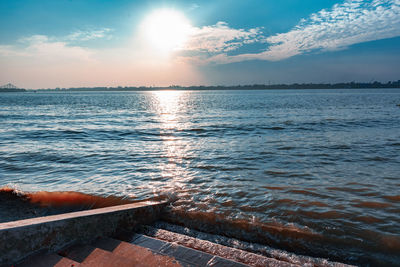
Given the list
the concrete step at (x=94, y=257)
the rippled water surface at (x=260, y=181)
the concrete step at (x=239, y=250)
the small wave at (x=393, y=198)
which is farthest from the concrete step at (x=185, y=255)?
the small wave at (x=393, y=198)

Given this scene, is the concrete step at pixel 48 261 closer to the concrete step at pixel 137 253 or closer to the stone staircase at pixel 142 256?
the stone staircase at pixel 142 256

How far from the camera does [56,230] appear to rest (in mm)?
3129

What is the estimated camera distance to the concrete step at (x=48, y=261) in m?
2.75

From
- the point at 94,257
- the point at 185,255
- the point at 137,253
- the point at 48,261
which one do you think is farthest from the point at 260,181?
the point at 48,261

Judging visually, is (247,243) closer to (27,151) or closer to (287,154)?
(287,154)

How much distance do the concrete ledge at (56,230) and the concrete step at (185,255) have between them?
1.76ft

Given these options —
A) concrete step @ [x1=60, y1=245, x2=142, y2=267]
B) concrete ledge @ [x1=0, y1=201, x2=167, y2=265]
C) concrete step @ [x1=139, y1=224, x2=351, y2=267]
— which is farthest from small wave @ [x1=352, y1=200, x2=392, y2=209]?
concrete step @ [x1=60, y1=245, x2=142, y2=267]

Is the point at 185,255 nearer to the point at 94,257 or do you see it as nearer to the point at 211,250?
the point at 211,250

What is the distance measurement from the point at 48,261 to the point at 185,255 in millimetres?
1608

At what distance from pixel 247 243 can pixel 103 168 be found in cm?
665

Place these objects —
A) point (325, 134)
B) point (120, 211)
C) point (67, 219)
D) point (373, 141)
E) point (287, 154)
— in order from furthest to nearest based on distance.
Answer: point (325, 134) → point (373, 141) → point (287, 154) → point (120, 211) → point (67, 219)

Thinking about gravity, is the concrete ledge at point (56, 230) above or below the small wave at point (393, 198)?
above

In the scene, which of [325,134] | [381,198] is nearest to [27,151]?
[381,198]

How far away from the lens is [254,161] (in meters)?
9.82
